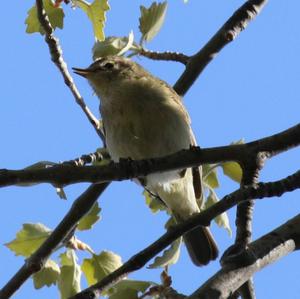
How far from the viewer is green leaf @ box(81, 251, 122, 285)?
413 centimetres

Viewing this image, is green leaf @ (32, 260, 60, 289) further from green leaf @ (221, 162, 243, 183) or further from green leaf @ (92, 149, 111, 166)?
green leaf @ (221, 162, 243, 183)

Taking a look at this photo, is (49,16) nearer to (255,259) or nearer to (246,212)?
(246,212)

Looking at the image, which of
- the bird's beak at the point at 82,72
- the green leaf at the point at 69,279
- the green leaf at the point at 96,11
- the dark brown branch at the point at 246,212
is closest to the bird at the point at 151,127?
the bird's beak at the point at 82,72

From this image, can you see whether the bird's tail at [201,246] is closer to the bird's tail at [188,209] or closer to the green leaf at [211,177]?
the bird's tail at [188,209]

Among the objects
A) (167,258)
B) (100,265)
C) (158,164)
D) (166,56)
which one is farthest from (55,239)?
(166,56)

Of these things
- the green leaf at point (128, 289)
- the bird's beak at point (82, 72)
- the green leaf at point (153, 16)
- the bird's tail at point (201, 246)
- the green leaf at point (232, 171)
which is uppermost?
the bird's beak at point (82, 72)

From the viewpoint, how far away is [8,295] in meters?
3.72

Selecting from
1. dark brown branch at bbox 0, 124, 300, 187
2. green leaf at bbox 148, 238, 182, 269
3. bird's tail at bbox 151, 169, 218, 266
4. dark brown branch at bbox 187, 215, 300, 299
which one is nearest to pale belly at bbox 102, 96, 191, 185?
bird's tail at bbox 151, 169, 218, 266

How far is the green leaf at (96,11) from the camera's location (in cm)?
423

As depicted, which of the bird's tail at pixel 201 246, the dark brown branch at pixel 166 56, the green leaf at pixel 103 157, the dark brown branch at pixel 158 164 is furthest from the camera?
the bird's tail at pixel 201 246

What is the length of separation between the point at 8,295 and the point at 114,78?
2.57 meters

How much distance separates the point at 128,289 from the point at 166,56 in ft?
6.92

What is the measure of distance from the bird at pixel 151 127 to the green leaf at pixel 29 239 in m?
0.87

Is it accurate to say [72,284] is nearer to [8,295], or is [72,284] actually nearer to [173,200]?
[8,295]
